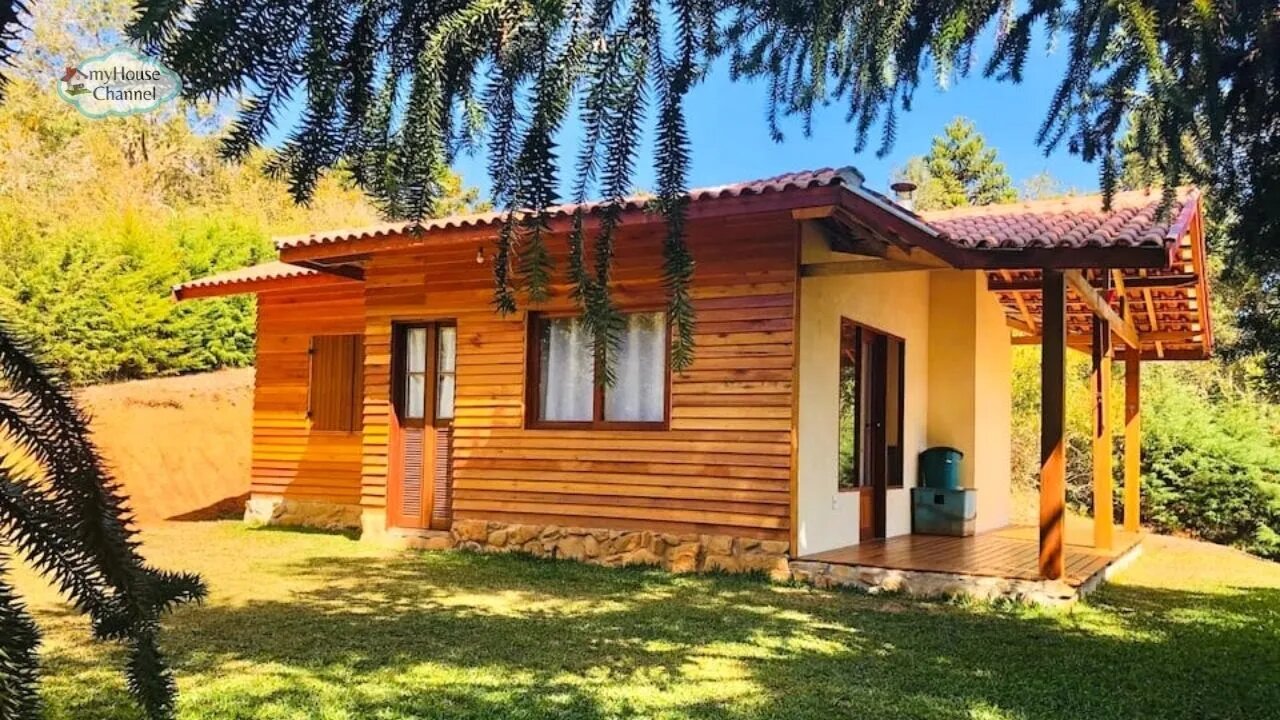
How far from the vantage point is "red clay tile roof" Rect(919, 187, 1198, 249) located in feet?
22.0

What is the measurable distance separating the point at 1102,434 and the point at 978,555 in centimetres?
192

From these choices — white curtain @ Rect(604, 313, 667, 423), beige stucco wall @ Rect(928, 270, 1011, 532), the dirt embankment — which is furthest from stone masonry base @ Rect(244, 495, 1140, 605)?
the dirt embankment

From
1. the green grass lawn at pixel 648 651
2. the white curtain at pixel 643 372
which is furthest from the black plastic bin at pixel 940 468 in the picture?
the white curtain at pixel 643 372

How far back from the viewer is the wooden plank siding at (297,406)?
1173 centimetres

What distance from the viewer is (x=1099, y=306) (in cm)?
849

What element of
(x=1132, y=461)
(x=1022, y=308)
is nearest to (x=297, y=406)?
(x=1022, y=308)

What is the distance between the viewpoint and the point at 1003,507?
1278cm

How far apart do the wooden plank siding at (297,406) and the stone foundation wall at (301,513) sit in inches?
3.1

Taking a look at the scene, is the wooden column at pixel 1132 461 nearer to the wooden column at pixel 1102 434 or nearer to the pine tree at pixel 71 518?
the wooden column at pixel 1102 434

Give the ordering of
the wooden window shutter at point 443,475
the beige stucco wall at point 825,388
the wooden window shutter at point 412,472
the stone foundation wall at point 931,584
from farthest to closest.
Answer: the wooden window shutter at point 412,472 → the wooden window shutter at point 443,475 → the beige stucco wall at point 825,388 → the stone foundation wall at point 931,584

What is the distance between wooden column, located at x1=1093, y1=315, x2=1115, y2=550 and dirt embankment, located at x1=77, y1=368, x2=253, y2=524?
11166 millimetres

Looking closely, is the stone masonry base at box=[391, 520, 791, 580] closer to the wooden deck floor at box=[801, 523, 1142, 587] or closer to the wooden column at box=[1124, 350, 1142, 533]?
the wooden deck floor at box=[801, 523, 1142, 587]

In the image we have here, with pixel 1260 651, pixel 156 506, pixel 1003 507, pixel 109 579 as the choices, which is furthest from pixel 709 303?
pixel 156 506

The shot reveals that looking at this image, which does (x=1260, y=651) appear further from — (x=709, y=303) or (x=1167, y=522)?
(x=1167, y=522)
